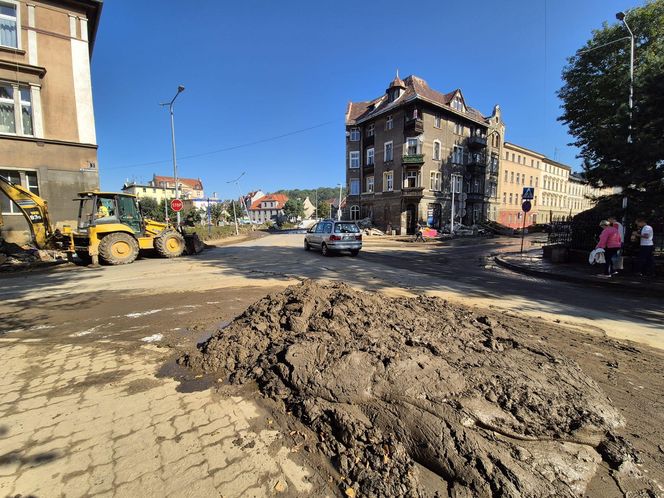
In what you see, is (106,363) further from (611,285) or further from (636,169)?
(636,169)

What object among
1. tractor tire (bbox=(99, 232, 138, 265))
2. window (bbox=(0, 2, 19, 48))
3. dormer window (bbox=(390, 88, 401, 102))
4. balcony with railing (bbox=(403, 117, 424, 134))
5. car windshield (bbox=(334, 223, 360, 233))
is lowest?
tractor tire (bbox=(99, 232, 138, 265))

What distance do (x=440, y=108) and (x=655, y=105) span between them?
29.5 m

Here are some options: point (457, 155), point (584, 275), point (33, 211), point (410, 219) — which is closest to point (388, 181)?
point (410, 219)

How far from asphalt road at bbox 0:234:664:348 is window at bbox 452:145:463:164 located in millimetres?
29149

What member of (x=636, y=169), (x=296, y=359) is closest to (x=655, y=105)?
(x=636, y=169)

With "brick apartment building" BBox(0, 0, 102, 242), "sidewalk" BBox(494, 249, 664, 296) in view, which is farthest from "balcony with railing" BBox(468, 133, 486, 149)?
"brick apartment building" BBox(0, 0, 102, 242)

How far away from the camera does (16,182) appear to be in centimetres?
1541

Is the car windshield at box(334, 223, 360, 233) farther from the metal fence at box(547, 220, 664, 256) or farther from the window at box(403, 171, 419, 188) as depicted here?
the window at box(403, 171, 419, 188)

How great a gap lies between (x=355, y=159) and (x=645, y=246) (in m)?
35.8

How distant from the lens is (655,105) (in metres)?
8.84

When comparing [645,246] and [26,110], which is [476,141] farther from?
[26,110]

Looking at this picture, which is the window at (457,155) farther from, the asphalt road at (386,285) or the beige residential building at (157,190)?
the beige residential building at (157,190)

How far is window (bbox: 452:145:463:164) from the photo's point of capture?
127 feet

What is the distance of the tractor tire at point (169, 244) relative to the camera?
45.5 ft
